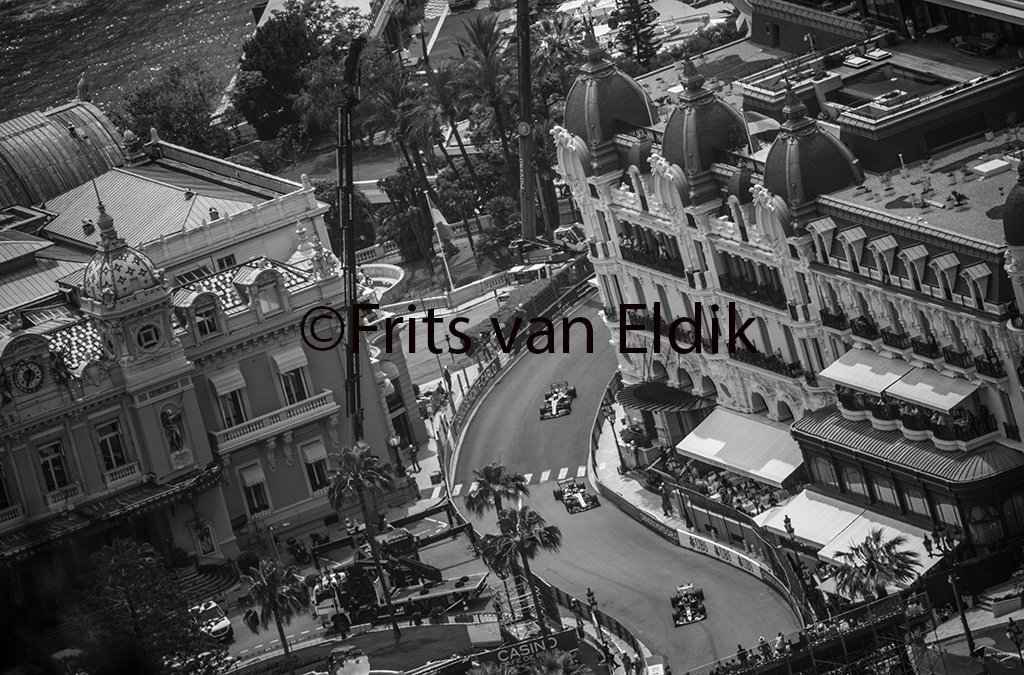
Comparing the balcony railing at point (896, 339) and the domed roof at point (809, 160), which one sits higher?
the domed roof at point (809, 160)

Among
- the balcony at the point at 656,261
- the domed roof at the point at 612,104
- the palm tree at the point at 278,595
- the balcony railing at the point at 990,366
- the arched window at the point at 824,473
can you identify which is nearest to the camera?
the balcony railing at the point at 990,366

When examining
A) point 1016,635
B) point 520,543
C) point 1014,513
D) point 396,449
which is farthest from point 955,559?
point 396,449

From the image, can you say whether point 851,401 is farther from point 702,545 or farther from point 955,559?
point 955,559

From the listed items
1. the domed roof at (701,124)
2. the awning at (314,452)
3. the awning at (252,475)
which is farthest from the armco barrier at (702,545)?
the awning at (252,475)

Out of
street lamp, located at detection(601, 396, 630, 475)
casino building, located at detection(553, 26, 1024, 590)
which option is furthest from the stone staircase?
casino building, located at detection(553, 26, 1024, 590)

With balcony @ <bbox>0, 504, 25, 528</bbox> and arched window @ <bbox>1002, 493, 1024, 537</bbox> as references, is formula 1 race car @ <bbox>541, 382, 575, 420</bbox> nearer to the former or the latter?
balcony @ <bbox>0, 504, 25, 528</bbox>

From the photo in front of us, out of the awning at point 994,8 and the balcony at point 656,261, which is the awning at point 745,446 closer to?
the balcony at point 656,261
